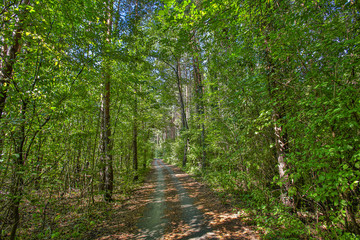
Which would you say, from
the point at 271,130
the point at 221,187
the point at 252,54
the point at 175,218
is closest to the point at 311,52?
the point at 252,54

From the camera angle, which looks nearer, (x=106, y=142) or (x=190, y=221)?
(x=190, y=221)

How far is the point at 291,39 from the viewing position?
9.11ft

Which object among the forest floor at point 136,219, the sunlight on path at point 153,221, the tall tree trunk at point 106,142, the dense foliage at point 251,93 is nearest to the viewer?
the dense foliage at point 251,93

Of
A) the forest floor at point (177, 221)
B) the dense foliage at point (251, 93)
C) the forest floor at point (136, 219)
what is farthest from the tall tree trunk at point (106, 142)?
the forest floor at point (177, 221)

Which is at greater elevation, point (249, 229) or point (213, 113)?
point (213, 113)

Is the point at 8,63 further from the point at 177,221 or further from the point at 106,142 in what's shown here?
the point at 177,221

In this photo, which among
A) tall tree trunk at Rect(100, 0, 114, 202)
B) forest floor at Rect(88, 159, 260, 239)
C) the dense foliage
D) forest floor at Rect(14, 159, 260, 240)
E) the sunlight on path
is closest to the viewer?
the dense foliage

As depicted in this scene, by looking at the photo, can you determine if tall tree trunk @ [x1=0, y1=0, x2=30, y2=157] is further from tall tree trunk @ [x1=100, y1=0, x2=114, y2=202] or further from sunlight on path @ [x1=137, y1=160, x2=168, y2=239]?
sunlight on path @ [x1=137, y1=160, x2=168, y2=239]

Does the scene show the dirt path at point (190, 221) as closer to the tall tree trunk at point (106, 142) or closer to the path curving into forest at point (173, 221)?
the path curving into forest at point (173, 221)

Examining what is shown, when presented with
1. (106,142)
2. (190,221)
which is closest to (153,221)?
(190,221)

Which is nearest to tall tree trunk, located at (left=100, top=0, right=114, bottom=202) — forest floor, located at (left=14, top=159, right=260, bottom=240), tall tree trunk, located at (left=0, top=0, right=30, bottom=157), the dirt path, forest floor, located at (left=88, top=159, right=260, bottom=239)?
forest floor, located at (left=14, top=159, right=260, bottom=240)

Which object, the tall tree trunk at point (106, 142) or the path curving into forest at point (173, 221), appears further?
the tall tree trunk at point (106, 142)

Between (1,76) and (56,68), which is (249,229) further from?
(1,76)

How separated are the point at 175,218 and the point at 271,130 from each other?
4185mm
